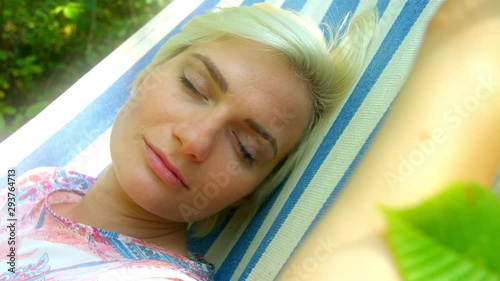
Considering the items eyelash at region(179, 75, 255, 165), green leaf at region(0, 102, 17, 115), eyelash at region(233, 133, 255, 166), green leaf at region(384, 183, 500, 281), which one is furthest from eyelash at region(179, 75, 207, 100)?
green leaf at region(0, 102, 17, 115)

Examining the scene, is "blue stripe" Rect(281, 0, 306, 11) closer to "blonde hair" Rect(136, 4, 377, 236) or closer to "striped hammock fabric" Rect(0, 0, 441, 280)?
"striped hammock fabric" Rect(0, 0, 441, 280)

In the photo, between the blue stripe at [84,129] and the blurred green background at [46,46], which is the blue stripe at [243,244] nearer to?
the blue stripe at [84,129]

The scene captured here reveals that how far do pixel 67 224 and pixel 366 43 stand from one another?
2.48 feet

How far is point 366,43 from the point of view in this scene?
3.73 ft

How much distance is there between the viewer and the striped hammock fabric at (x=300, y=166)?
0.96 metres

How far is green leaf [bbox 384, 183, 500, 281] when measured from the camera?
284 mm

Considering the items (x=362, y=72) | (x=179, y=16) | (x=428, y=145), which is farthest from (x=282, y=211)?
(x=179, y=16)

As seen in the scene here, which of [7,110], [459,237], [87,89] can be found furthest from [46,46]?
[459,237]

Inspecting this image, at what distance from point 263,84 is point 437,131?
21.2 inches

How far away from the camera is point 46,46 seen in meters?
2.60

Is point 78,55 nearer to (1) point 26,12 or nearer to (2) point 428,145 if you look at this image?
(1) point 26,12

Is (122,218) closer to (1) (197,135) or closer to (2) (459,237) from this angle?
(1) (197,135)

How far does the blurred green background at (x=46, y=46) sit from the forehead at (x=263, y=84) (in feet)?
5.28

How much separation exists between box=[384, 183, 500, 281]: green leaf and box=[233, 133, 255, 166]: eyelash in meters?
0.65
